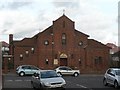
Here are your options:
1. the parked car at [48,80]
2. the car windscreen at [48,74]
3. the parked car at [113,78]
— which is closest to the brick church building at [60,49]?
the parked car at [113,78]

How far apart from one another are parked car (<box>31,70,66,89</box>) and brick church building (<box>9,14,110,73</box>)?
43.6 m

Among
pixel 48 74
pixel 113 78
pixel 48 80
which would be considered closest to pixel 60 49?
pixel 113 78

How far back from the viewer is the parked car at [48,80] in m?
22.6

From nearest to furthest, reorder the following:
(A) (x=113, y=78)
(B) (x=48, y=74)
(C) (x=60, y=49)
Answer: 1. (B) (x=48, y=74)
2. (A) (x=113, y=78)
3. (C) (x=60, y=49)

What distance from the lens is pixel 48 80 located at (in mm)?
23172

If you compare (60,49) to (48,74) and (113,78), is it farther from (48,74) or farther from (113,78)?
(48,74)

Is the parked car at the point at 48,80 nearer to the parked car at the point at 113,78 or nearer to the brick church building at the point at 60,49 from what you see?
Answer: the parked car at the point at 113,78

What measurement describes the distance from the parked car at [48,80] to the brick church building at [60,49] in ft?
143

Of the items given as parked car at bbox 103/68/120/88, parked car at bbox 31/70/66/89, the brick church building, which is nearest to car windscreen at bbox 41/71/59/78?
parked car at bbox 31/70/66/89

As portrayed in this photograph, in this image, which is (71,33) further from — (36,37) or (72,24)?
(36,37)

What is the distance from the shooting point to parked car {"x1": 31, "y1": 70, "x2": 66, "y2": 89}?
22609 mm

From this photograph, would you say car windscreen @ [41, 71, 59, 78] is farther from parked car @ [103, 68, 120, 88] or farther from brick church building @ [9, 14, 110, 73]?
brick church building @ [9, 14, 110, 73]

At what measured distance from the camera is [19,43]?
69.6m

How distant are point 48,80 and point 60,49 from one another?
4636 cm
